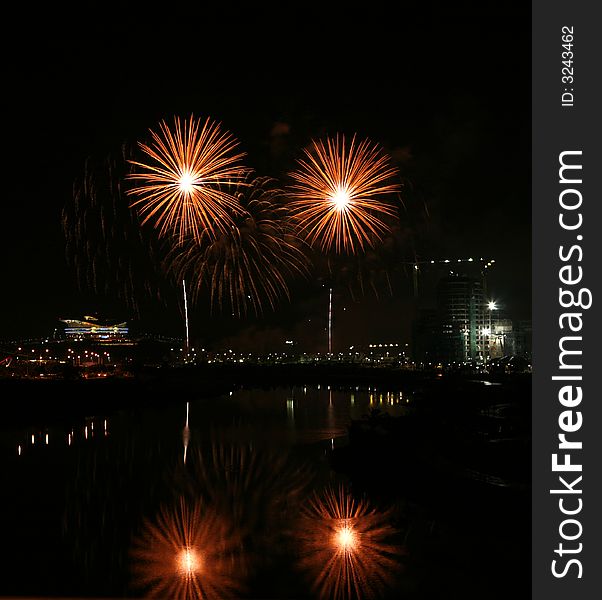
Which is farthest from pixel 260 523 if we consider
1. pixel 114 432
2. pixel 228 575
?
pixel 114 432

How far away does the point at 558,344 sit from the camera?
29.0 ft

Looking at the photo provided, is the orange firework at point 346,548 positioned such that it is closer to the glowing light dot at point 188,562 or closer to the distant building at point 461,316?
the glowing light dot at point 188,562

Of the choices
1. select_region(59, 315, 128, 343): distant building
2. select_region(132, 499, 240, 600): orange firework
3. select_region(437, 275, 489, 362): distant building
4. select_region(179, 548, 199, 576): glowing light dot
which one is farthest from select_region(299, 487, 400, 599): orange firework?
select_region(59, 315, 128, 343): distant building

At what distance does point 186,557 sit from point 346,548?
2.36 metres

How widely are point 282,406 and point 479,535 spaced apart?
29816 mm

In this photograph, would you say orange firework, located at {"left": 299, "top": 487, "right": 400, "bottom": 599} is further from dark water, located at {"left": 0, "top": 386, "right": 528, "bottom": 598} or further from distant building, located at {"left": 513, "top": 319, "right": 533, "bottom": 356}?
distant building, located at {"left": 513, "top": 319, "right": 533, "bottom": 356}

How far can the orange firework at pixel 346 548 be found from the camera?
30.0 feet

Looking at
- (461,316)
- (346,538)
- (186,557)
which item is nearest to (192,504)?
(186,557)

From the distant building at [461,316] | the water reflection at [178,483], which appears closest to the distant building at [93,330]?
the distant building at [461,316]

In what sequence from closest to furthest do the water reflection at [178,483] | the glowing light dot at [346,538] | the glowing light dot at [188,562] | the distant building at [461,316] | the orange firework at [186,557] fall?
the orange firework at [186,557] → the glowing light dot at [188,562] → the water reflection at [178,483] → the glowing light dot at [346,538] → the distant building at [461,316]

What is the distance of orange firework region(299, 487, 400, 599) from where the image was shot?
9.14 meters

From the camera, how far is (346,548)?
10.9m

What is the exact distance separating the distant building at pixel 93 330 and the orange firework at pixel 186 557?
134 meters

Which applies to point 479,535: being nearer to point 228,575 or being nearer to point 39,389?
point 228,575
